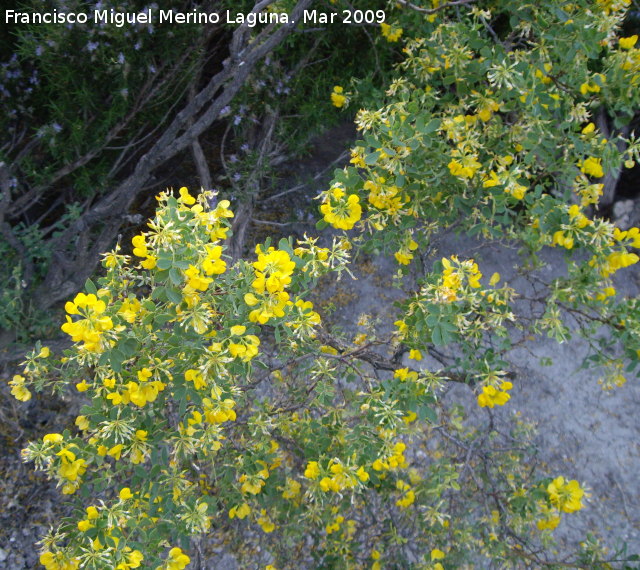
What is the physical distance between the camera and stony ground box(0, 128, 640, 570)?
2500mm

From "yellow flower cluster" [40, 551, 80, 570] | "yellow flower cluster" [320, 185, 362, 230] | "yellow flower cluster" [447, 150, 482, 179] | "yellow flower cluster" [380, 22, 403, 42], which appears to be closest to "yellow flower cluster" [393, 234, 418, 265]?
"yellow flower cluster" [447, 150, 482, 179]

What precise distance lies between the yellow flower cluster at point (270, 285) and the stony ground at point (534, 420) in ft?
4.29

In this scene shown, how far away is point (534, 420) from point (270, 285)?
93.7 inches

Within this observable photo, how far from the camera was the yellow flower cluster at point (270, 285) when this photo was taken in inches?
51.3

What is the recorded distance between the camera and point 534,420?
10.3ft

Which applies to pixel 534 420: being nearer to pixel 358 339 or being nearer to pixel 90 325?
pixel 358 339

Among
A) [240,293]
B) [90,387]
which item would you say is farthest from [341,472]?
[90,387]

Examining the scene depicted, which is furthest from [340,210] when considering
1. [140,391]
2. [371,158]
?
[140,391]

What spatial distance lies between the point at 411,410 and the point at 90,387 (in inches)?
36.4

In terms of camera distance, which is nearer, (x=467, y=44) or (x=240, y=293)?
(x=240, y=293)

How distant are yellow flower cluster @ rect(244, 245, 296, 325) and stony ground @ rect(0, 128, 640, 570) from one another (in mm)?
1307

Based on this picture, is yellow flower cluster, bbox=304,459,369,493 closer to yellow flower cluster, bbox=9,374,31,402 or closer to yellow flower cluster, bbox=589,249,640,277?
yellow flower cluster, bbox=9,374,31,402

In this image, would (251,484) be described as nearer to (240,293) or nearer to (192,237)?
(240,293)

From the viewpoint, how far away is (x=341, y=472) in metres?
1.68
